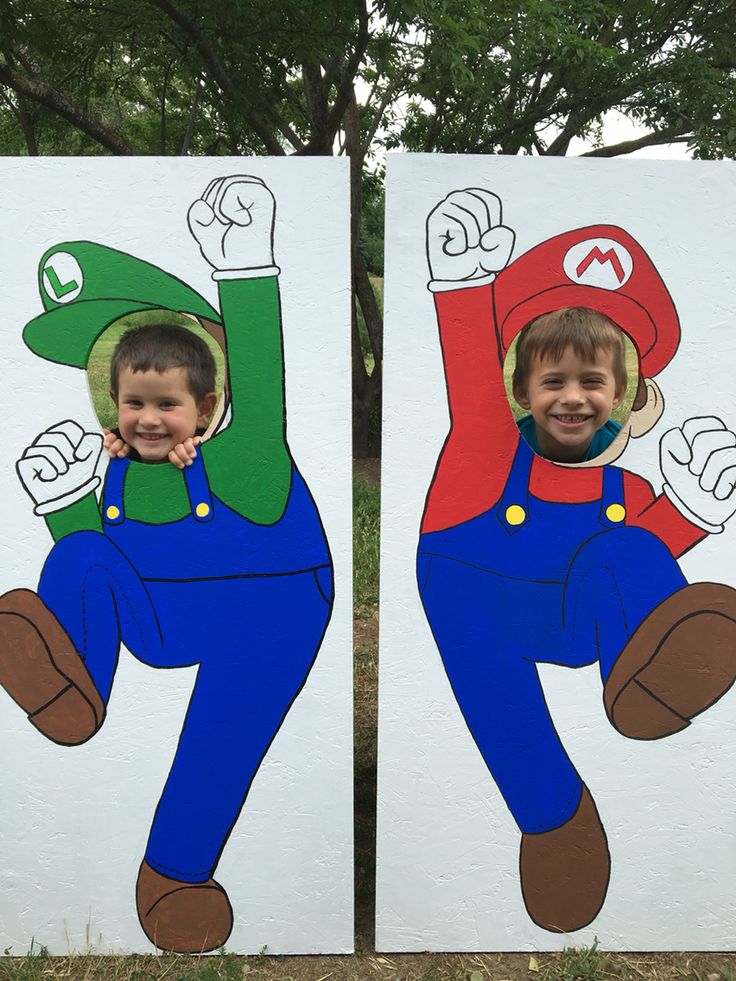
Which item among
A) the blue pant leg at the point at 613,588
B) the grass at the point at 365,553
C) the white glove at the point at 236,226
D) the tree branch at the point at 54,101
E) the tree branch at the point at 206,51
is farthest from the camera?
the tree branch at the point at 54,101

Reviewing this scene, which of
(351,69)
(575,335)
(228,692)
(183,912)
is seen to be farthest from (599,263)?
(351,69)

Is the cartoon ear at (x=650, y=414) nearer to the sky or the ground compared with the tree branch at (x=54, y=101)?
nearer to the ground

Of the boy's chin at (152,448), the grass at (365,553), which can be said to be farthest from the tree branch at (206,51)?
the boy's chin at (152,448)

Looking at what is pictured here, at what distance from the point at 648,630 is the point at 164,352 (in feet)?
5.11

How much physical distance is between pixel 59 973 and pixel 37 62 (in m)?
5.24

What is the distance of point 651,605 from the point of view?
2.47 meters

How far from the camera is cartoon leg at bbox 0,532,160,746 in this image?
243 centimetres

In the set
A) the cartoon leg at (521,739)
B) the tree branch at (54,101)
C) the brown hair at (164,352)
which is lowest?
the cartoon leg at (521,739)

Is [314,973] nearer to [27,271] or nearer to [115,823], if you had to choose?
[115,823]

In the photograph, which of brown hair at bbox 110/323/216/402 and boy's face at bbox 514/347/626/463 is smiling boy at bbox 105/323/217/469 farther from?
boy's face at bbox 514/347/626/463

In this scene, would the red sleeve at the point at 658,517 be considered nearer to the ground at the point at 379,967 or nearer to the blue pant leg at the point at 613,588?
the blue pant leg at the point at 613,588

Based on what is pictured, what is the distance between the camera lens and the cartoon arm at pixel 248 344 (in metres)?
2.34

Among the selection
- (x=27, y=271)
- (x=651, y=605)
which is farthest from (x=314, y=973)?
(x=27, y=271)

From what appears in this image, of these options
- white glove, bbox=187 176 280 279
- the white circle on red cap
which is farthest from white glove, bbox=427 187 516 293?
white glove, bbox=187 176 280 279
